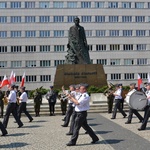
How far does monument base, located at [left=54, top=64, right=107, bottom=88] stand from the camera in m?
27.1

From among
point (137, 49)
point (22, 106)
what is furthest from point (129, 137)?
point (137, 49)

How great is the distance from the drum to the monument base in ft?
45.5

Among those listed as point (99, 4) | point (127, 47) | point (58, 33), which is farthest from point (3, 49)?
point (127, 47)

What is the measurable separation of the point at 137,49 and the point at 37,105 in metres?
58.6

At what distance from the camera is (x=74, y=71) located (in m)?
27.2

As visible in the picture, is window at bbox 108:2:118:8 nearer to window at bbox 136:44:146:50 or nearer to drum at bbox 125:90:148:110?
window at bbox 136:44:146:50

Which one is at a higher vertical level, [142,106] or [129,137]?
[142,106]

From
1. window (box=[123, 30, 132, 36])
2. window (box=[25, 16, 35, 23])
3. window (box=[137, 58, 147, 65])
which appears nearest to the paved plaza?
window (box=[25, 16, 35, 23])

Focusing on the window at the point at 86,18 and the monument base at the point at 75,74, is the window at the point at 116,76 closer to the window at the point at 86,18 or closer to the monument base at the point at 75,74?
the window at the point at 86,18

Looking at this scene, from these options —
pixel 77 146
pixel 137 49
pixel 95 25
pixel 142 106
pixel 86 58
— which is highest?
pixel 95 25

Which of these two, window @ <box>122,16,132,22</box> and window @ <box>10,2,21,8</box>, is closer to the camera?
window @ <box>10,2,21,8</box>

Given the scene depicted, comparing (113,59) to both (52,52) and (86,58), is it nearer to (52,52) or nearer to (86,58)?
(52,52)

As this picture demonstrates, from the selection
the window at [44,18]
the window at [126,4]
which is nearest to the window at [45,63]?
the window at [44,18]

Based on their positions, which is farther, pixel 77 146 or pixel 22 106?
pixel 22 106
